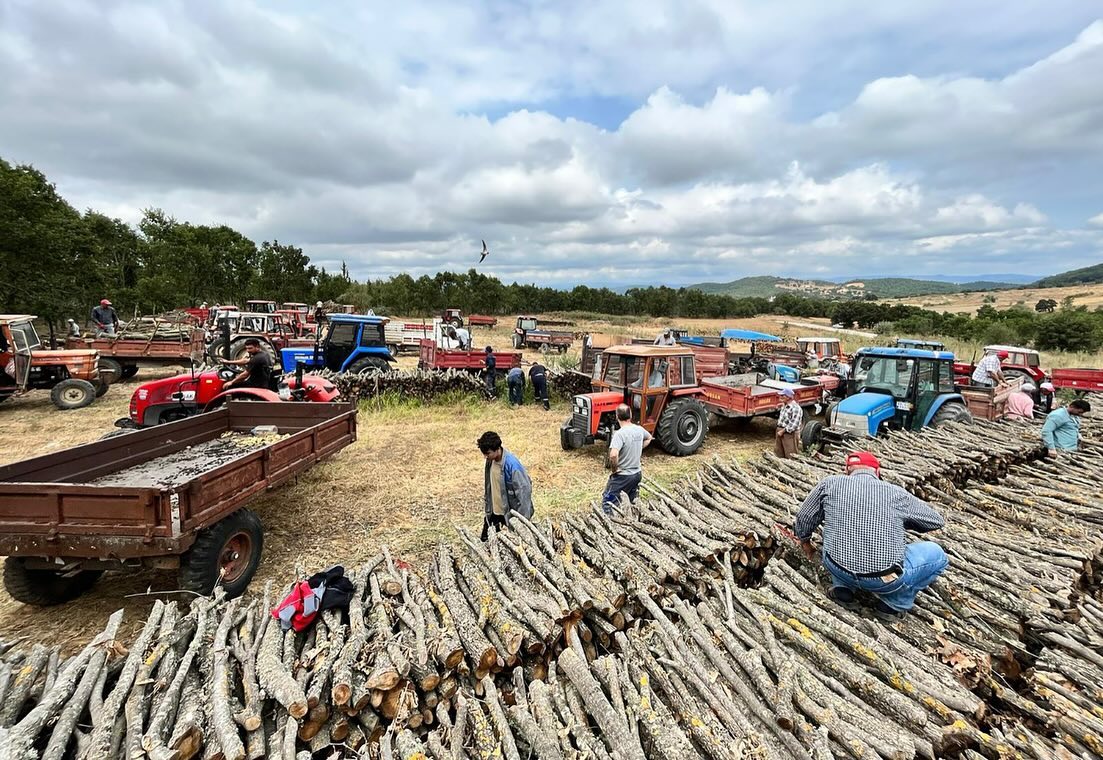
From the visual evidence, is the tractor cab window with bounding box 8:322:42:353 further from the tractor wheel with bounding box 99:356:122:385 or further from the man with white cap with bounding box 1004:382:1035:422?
the man with white cap with bounding box 1004:382:1035:422

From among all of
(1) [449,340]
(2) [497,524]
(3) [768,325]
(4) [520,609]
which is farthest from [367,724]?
(3) [768,325]

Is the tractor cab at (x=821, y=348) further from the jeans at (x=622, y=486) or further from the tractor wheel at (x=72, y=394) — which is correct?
the tractor wheel at (x=72, y=394)

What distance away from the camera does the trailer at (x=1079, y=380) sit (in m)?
13.9

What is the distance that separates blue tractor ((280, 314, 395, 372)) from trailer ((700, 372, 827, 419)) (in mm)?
8241

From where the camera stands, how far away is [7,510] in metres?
3.74

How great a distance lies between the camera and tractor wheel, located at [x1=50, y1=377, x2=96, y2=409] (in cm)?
1130

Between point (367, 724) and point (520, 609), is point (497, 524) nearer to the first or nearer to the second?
point (520, 609)

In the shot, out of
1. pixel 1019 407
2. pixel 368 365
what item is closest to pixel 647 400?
pixel 1019 407

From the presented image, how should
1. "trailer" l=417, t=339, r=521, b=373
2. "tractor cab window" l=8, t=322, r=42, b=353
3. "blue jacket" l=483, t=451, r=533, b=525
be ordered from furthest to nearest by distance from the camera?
1. "trailer" l=417, t=339, r=521, b=373
2. "tractor cab window" l=8, t=322, r=42, b=353
3. "blue jacket" l=483, t=451, r=533, b=525

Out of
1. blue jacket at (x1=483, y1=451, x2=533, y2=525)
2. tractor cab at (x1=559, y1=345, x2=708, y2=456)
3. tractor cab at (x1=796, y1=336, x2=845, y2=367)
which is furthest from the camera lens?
tractor cab at (x1=796, y1=336, x2=845, y2=367)

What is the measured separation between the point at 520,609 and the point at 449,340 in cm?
1590

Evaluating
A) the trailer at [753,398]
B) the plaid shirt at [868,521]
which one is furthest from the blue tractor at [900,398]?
the plaid shirt at [868,521]

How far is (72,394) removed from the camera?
11469mm

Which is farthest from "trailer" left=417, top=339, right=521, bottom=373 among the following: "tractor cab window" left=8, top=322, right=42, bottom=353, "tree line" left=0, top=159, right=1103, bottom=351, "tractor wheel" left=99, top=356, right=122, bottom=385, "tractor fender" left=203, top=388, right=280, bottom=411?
"tree line" left=0, top=159, right=1103, bottom=351
